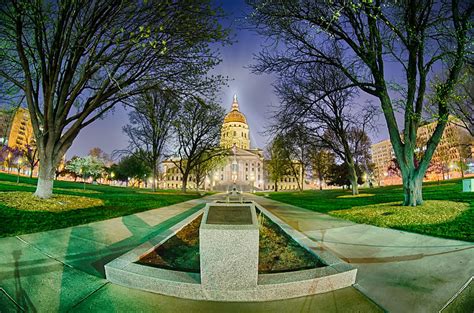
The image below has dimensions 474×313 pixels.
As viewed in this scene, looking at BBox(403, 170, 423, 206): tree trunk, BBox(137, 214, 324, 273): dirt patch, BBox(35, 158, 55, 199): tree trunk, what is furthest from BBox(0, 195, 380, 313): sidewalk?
BBox(403, 170, 423, 206): tree trunk

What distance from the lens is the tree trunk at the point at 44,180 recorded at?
30.1 feet

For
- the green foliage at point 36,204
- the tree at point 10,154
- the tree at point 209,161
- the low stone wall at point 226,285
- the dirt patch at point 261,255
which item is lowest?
the dirt patch at point 261,255

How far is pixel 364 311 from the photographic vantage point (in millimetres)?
2797

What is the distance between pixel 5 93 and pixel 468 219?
60.8 ft

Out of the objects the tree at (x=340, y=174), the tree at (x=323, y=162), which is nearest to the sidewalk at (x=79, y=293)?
the tree at (x=323, y=162)

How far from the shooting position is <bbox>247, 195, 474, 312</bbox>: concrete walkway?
9.73ft

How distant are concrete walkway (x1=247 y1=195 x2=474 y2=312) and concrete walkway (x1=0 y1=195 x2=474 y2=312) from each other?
0.01 m

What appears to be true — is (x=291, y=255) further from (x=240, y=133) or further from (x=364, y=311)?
(x=240, y=133)

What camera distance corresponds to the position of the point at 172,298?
306 cm

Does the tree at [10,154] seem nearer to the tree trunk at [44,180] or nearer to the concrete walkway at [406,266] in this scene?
the tree trunk at [44,180]

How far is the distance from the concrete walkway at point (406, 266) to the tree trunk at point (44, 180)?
410 inches

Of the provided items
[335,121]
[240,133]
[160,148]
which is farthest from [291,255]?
[240,133]

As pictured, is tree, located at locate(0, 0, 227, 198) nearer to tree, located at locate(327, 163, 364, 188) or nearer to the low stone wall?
the low stone wall

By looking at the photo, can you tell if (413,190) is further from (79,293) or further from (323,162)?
(323,162)
